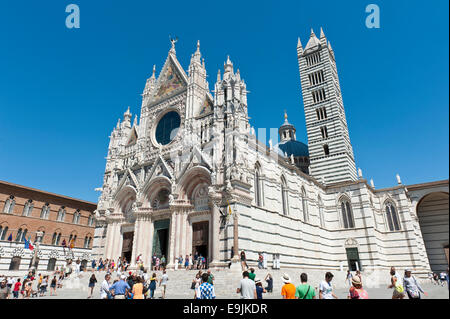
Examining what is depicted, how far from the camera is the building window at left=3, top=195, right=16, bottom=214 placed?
29.8m

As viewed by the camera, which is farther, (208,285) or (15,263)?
(15,263)

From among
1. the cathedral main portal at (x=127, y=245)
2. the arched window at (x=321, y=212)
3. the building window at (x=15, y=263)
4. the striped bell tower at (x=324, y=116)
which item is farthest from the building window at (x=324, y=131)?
the building window at (x=15, y=263)

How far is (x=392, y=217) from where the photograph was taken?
28.9 metres

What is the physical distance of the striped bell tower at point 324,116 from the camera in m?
32.6

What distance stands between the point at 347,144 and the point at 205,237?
22344 mm

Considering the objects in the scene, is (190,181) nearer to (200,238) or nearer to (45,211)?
(200,238)

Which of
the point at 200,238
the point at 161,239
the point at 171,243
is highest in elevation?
the point at 161,239

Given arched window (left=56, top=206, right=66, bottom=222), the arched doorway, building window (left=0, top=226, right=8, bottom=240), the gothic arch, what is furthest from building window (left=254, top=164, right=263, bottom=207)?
building window (left=0, top=226, right=8, bottom=240)

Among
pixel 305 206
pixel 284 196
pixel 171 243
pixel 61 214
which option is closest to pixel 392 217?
pixel 305 206

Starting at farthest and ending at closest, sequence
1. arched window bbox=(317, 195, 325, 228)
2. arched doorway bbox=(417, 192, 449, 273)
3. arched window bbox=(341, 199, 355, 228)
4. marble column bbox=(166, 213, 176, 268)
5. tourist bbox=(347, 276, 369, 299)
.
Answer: arched doorway bbox=(417, 192, 449, 273), arched window bbox=(317, 195, 325, 228), arched window bbox=(341, 199, 355, 228), marble column bbox=(166, 213, 176, 268), tourist bbox=(347, 276, 369, 299)

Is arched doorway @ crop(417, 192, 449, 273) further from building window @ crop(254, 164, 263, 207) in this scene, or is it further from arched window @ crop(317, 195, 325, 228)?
building window @ crop(254, 164, 263, 207)

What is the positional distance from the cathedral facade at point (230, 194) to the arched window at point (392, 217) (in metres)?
0.10

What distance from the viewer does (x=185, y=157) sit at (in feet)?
75.7

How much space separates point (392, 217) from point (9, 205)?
4005cm
